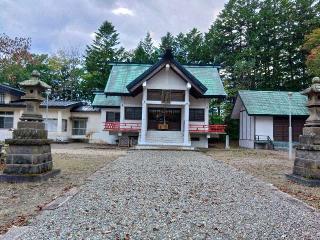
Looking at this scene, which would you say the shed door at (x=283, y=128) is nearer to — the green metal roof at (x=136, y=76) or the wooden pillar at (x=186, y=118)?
the green metal roof at (x=136, y=76)

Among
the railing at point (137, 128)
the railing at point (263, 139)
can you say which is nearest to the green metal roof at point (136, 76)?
the railing at point (137, 128)

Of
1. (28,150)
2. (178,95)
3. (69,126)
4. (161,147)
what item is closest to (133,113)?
(178,95)

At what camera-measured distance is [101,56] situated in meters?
43.2

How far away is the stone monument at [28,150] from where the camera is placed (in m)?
7.87

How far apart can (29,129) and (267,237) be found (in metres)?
6.53

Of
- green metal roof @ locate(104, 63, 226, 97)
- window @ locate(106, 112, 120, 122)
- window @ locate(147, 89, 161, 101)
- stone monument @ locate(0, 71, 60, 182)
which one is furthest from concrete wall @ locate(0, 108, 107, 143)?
stone monument @ locate(0, 71, 60, 182)

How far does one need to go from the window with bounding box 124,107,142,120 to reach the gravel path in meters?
16.3

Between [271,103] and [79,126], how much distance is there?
Result: 18.1 m

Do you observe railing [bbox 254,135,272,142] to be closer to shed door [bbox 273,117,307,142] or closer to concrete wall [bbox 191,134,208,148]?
shed door [bbox 273,117,307,142]

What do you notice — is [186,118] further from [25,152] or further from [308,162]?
[25,152]

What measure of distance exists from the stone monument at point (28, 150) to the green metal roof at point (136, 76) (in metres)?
15.4

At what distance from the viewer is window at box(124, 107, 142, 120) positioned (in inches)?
955

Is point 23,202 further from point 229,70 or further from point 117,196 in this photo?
point 229,70

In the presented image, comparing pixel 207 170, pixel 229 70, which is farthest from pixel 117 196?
pixel 229 70
